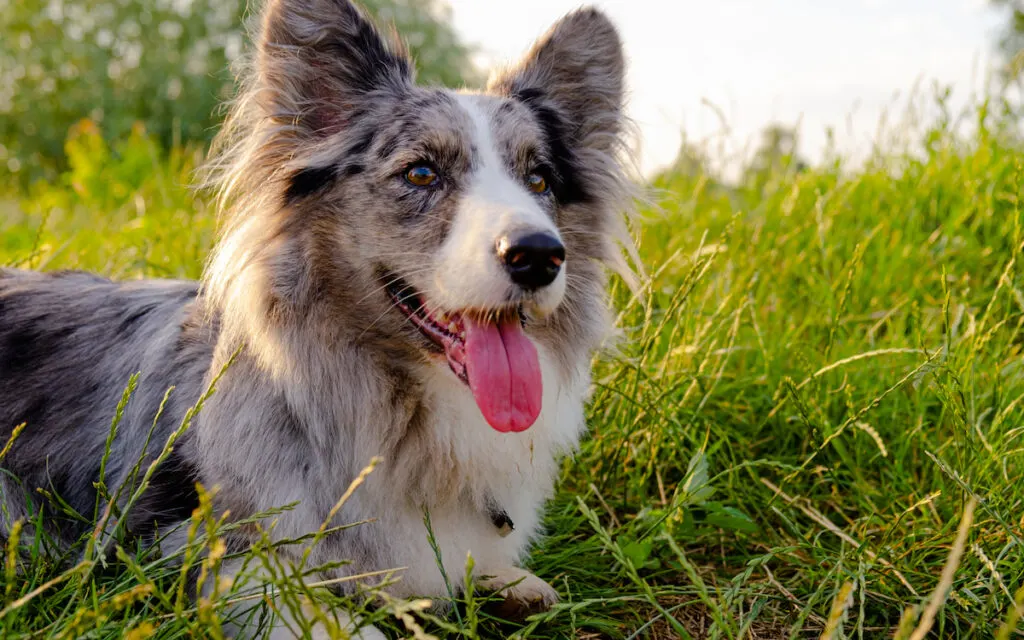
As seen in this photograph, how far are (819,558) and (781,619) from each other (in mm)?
237

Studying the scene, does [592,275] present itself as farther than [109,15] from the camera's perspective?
No

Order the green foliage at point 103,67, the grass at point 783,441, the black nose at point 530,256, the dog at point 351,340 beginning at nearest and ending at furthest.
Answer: the grass at point 783,441
the black nose at point 530,256
the dog at point 351,340
the green foliage at point 103,67

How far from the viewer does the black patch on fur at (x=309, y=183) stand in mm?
2781

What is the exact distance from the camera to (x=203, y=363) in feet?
9.02

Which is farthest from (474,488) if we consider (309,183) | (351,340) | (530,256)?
(309,183)

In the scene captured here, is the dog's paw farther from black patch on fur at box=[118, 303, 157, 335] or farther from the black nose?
black patch on fur at box=[118, 303, 157, 335]

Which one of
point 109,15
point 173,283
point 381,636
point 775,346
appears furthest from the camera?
point 109,15

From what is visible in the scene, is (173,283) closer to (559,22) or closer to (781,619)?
(559,22)

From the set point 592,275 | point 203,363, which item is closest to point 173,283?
point 203,363

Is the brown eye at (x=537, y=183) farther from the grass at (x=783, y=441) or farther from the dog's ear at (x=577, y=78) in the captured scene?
the grass at (x=783, y=441)

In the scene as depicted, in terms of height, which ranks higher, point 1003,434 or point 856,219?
point 856,219

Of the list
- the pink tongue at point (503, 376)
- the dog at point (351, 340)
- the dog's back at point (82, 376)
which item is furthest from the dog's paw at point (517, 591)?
the dog's back at point (82, 376)

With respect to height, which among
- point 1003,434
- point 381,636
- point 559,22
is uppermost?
point 559,22

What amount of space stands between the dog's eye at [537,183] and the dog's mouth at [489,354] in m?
0.56
